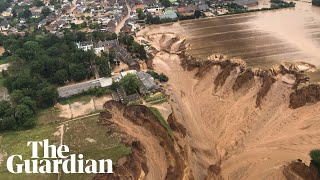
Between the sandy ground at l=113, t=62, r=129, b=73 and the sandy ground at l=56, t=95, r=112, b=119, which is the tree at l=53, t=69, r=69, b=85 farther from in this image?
the sandy ground at l=113, t=62, r=129, b=73

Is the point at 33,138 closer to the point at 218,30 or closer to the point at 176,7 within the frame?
the point at 218,30

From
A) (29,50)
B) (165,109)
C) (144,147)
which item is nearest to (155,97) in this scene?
(165,109)

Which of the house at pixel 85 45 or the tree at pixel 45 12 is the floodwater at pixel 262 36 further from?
the tree at pixel 45 12

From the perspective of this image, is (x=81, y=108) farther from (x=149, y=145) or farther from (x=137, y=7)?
(x=137, y=7)

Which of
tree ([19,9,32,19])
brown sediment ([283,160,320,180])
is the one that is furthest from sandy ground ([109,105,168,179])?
tree ([19,9,32,19])

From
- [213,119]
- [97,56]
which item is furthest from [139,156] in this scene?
[97,56]

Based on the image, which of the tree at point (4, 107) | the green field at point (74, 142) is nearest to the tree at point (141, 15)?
the green field at point (74, 142)

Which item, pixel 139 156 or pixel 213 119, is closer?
pixel 139 156

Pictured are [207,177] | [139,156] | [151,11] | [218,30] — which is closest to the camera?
[207,177]
